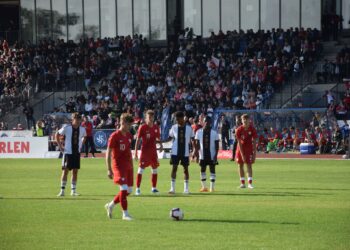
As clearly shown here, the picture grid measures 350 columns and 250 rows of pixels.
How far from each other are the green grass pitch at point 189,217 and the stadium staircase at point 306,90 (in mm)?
18637

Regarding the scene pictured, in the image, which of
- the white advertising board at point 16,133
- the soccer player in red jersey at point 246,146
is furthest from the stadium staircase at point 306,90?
the soccer player in red jersey at point 246,146

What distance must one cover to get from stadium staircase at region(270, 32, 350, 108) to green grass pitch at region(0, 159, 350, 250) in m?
18.6

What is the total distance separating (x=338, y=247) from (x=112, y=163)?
5365 mm

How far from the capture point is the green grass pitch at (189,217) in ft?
43.4

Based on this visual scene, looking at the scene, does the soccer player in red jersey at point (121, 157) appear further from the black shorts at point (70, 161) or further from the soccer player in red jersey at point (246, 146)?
the soccer player in red jersey at point (246, 146)

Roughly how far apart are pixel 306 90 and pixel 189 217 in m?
31.8

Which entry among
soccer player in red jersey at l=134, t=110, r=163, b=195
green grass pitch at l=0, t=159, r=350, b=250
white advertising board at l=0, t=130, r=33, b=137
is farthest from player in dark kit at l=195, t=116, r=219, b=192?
white advertising board at l=0, t=130, r=33, b=137

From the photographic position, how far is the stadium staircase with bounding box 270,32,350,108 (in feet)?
152

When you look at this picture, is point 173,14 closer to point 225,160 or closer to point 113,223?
point 225,160

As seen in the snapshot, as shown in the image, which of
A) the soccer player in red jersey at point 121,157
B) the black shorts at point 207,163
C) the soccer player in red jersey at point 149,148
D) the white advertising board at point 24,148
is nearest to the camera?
the soccer player in red jersey at point 121,157

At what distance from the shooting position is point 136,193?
22.0 meters

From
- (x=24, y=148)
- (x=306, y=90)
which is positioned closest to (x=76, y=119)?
(x=24, y=148)

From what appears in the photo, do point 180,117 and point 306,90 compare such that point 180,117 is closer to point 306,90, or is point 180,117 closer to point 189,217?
point 189,217

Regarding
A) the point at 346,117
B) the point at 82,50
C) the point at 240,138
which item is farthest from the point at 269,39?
the point at 240,138
